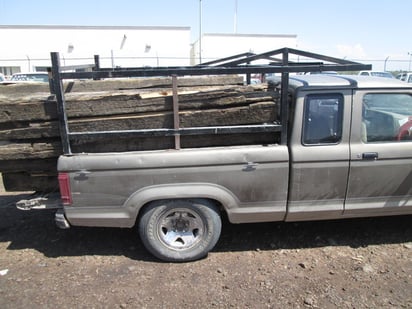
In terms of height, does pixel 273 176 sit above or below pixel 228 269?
above

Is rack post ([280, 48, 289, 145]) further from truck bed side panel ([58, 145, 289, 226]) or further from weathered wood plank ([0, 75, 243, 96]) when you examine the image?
weathered wood plank ([0, 75, 243, 96])

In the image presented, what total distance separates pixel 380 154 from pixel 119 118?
239cm

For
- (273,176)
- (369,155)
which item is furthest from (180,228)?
(369,155)

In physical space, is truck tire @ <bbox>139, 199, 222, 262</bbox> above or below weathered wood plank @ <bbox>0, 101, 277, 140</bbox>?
below

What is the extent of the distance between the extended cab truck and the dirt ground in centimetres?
36

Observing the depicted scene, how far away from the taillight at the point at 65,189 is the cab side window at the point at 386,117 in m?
2.69

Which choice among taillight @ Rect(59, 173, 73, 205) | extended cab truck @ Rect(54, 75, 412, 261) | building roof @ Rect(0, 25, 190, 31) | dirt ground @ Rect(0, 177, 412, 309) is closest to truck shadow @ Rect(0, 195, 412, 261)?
dirt ground @ Rect(0, 177, 412, 309)

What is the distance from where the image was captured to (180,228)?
3506mm

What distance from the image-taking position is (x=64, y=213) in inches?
132

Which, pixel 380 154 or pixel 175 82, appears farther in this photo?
pixel 380 154

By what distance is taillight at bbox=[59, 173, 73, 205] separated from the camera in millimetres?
3178

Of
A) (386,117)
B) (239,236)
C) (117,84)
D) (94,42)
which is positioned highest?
(94,42)

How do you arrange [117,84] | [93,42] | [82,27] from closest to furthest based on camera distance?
[117,84] → [82,27] → [93,42]

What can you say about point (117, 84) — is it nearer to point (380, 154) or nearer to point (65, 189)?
point (65, 189)
